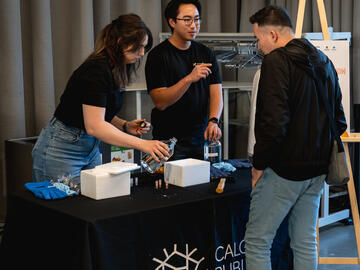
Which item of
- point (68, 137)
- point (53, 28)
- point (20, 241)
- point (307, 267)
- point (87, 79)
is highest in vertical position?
point (53, 28)

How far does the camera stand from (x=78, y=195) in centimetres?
220

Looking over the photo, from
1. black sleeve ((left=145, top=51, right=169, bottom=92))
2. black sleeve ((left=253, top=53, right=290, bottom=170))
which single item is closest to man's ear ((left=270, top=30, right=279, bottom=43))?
black sleeve ((left=253, top=53, right=290, bottom=170))

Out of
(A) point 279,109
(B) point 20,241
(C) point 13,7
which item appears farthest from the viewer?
(C) point 13,7

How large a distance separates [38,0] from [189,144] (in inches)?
60.0

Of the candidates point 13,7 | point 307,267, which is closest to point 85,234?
point 307,267

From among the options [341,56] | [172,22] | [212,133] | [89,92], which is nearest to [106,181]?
[89,92]

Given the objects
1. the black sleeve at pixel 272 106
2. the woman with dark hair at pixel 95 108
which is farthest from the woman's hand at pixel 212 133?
the black sleeve at pixel 272 106

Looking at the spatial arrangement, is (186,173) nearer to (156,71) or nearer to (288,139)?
(288,139)

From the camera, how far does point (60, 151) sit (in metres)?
2.32

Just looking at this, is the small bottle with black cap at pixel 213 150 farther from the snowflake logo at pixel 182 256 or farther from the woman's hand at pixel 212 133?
the snowflake logo at pixel 182 256

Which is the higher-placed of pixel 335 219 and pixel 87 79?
pixel 87 79

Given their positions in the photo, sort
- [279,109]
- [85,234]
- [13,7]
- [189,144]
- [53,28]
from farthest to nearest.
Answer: [53,28] → [13,7] → [189,144] → [279,109] → [85,234]

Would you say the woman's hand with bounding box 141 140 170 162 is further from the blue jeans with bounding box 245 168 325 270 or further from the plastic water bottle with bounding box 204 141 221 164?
the plastic water bottle with bounding box 204 141 221 164

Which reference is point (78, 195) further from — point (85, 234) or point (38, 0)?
point (38, 0)
